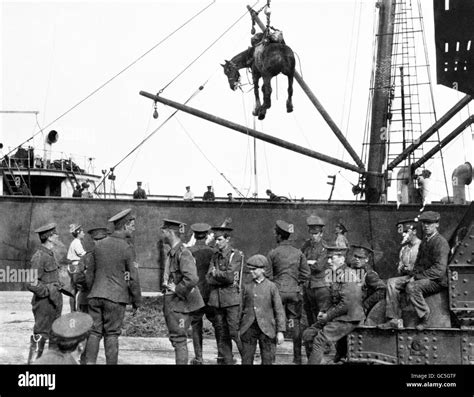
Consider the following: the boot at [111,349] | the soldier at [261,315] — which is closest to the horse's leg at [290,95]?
the soldier at [261,315]

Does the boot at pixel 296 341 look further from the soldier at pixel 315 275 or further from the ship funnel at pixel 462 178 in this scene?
the ship funnel at pixel 462 178

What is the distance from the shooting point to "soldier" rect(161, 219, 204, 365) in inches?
322

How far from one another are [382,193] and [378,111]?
163 cm

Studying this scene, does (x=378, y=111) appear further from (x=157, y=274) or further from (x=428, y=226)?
(x=428, y=226)

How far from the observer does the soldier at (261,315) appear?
8.15 metres

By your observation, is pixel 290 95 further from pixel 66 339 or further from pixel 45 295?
pixel 66 339

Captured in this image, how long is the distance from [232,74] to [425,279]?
6887mm

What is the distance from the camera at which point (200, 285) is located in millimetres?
9727

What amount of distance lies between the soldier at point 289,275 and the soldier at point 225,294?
554 mm

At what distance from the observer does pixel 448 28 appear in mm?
8031

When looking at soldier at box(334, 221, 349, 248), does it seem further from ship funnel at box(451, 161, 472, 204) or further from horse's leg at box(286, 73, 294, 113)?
horse's leg at box(286, 73, 294, 113)

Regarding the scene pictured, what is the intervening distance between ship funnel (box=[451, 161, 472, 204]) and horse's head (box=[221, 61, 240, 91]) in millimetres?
4381

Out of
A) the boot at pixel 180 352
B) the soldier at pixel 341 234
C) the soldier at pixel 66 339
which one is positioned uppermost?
the soldier at pixel 341 234
